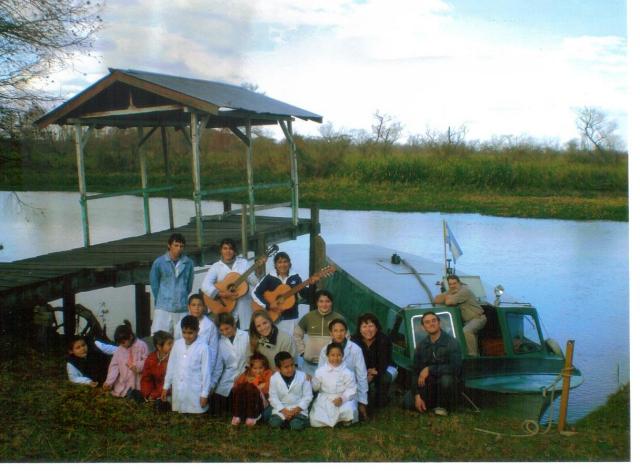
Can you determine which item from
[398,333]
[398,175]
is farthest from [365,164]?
[398,333]

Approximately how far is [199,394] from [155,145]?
18533mm

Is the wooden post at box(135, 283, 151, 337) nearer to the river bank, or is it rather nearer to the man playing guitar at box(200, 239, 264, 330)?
the man playing guitar at box(200, 239, 264, 330)

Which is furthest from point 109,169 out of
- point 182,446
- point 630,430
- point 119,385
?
point 630,430

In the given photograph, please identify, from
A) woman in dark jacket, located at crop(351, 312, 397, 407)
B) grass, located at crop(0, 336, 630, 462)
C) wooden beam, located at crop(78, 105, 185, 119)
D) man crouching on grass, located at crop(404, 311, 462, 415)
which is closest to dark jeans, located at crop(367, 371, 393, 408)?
woman in dark jacket, located at crop(351, 312, 397, 407)

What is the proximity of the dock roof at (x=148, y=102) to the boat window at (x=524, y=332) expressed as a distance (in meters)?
4.61

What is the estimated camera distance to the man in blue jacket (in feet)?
26.8

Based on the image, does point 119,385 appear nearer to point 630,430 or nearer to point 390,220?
point 630,430

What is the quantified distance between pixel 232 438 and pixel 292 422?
0.57 meters

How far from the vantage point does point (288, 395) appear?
665cm

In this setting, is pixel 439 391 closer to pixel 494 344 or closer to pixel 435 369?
pixel 435 369

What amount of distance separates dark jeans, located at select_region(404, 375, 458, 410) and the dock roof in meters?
4.51

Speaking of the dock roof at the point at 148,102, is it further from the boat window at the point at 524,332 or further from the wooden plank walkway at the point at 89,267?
the boat window at the point at 524,332

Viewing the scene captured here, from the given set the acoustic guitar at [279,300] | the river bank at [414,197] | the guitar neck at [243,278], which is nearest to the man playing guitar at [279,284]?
the acoustic guitar at [279,300]

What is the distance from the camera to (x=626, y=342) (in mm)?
11242
